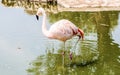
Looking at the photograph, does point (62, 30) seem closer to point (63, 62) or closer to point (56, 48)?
point (63, 62)

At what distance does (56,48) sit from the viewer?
9.34 metres

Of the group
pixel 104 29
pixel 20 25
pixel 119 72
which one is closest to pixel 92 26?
pixel 104 29

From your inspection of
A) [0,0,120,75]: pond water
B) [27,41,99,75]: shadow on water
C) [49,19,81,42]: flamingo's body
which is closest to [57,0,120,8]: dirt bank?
[0,0,120,75]: pond water

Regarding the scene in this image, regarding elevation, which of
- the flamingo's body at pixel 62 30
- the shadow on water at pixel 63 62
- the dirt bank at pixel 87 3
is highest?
the dirt bank at pixel 87 3

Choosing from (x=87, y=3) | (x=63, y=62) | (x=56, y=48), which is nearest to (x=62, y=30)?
(x=63, y=62)

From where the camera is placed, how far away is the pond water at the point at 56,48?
794cm

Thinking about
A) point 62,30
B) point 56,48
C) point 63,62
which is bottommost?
point 63,62

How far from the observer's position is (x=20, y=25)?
11.8 m

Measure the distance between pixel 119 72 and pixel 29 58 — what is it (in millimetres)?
2261

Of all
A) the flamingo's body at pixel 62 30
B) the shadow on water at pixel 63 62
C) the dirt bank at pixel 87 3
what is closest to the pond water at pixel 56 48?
the shadow on water at pixel 63 62

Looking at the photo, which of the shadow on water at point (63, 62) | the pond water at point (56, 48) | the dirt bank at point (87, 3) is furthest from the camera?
the dirt bank at point (87, 3)

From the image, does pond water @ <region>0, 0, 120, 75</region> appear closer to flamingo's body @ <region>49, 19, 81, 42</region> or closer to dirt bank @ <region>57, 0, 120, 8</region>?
flamingo's body @ <region>49, 19, 81, 42</region>

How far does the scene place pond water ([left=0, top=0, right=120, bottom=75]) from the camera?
7.94 meters

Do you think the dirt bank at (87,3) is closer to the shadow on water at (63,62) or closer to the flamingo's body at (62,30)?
the shadow on water at (63,62)
